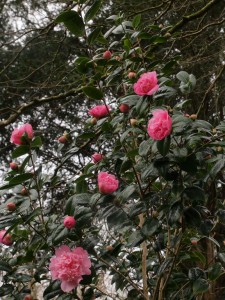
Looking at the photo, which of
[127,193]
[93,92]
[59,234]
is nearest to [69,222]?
[59,234]

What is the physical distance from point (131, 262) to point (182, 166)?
3.01 feet

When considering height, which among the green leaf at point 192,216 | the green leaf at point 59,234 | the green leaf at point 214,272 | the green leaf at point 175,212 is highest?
the green leaf at point 59,234

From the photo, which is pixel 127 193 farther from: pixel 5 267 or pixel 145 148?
pixel 5 267

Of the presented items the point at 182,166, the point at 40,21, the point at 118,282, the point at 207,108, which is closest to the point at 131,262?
the point at 118,282

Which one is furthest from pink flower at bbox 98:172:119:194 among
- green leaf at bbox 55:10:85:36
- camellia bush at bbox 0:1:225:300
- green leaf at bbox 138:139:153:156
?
green leaf at bbox 55:10:85:36

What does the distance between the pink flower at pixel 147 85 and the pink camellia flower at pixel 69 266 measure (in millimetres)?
486

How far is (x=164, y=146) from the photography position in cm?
107

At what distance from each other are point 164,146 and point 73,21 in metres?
0.48

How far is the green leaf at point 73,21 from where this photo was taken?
120cm

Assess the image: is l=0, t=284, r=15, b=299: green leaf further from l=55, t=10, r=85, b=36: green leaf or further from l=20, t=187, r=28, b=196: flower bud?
l=55, t=10, r=85, b=36: green leaf

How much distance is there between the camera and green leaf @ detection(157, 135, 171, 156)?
1062 millimetres

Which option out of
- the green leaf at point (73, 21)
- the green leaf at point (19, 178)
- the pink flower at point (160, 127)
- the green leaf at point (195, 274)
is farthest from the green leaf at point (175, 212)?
the green leaf at point (73, 21)

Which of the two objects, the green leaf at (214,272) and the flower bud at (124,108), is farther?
A: the green leaf at (214,272)

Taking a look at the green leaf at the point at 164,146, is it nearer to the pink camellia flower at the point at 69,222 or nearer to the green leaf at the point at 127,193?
the green leaf at the point at 127,193
